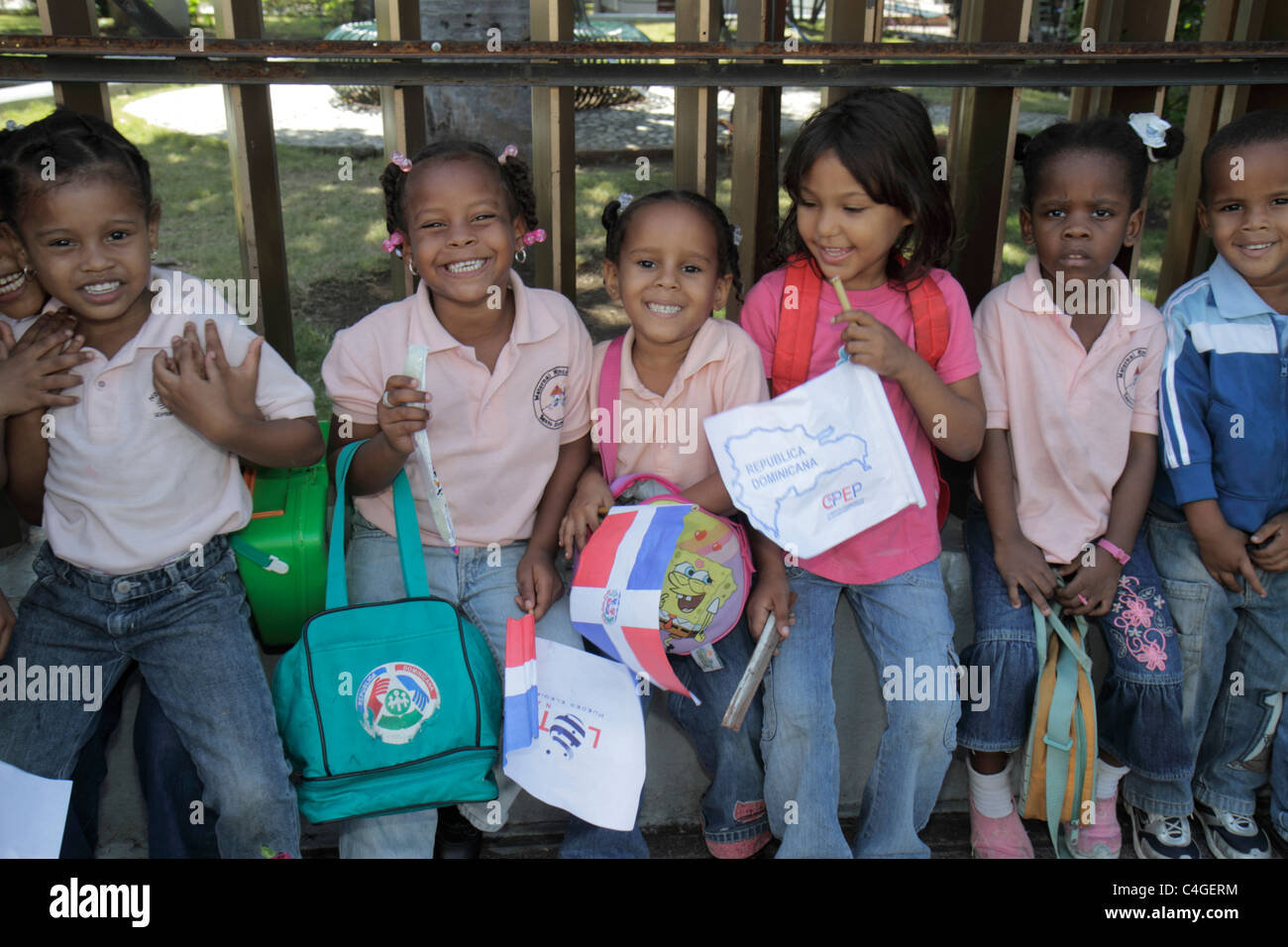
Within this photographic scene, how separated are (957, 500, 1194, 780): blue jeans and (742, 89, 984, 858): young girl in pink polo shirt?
0.15 metres

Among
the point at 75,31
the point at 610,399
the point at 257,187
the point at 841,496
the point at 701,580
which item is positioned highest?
the point at 75,31

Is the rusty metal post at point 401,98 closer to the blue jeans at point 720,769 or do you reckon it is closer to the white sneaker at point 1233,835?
the blue jeans at point 720,769

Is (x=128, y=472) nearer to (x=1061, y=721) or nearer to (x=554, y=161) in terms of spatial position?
(x=554, y=161)

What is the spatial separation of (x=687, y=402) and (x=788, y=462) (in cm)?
32

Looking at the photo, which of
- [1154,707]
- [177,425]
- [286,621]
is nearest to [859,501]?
[1154,707]

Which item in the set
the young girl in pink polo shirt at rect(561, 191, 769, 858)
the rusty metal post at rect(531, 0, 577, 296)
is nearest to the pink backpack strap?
the young girl in pink polo shirt at rect(561, 191, 769, 858)

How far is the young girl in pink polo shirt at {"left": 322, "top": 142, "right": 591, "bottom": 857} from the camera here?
2.43m

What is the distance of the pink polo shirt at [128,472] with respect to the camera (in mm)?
2277

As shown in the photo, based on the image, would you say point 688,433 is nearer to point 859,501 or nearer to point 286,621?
point 859,501

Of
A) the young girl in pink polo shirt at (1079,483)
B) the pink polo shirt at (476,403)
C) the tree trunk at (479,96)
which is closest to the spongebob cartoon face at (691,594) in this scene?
the pink polo shirt at (476,403)

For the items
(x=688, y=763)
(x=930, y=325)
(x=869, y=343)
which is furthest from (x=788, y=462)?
(x=688, y=763)

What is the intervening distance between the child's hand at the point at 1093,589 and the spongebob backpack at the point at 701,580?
78 cm

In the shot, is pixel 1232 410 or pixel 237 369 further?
pixel 1232 410

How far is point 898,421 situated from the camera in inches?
99.8
